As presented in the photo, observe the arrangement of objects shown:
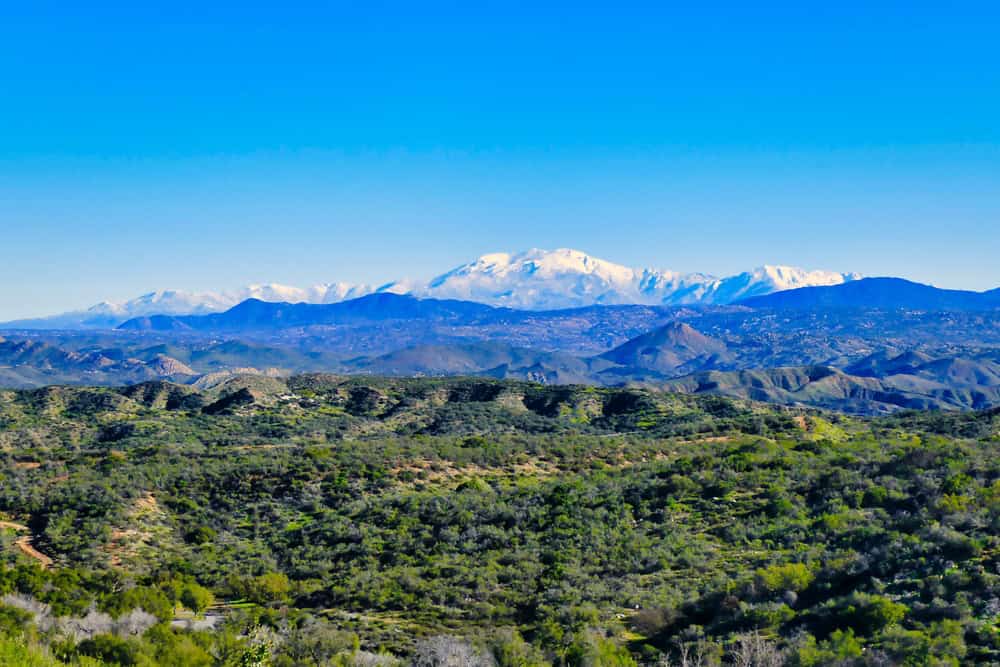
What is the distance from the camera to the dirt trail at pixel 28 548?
4206 cm

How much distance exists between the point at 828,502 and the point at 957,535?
33.7ft

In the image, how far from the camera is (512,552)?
38.6 m

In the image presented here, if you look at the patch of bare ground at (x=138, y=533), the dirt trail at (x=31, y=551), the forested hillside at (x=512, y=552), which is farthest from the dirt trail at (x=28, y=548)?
the patch of bare ground at (x=138, y=533)

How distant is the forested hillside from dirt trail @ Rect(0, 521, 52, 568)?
0.57 ft

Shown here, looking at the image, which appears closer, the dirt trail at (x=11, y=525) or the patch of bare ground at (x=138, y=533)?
the patch of bare ground at (x=138, y=533)

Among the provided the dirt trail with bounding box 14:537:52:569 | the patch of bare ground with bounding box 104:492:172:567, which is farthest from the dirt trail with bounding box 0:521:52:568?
the patch of bare ground with bounding box 104:492:172:567

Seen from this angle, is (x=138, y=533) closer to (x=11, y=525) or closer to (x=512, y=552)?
(x=11, y=525)

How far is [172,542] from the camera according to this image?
1841 inches

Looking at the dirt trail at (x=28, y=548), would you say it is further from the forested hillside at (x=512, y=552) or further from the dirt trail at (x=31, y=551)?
the forested hillside at (x=512, y=552)

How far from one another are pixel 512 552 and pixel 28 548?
2866 cm

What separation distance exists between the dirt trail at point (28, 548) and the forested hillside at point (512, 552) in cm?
17

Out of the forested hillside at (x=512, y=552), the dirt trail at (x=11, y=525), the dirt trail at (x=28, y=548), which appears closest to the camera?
the forested hillside at (x=512, y=552)

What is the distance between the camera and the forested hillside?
24172mm

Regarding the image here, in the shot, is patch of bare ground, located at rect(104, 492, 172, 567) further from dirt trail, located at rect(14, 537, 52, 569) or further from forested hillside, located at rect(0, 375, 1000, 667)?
dirt trail, located at rect(14, 537, 52, 569)
